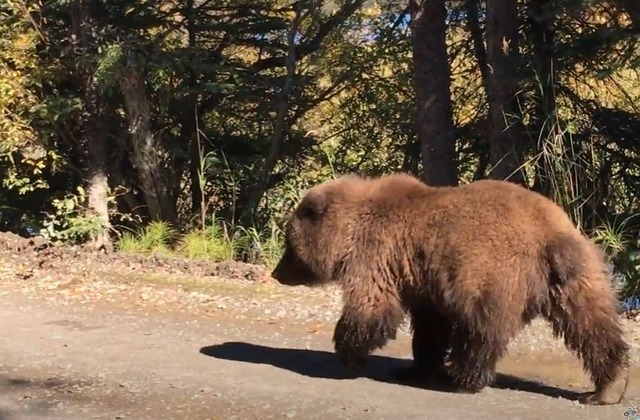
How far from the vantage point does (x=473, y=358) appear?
659cm

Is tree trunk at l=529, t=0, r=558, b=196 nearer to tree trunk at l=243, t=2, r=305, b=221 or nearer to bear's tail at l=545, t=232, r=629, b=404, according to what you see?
tree trunk at l=243, t=2, r=305, b=221

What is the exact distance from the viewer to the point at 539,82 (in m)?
11.4

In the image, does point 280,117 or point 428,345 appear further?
point 280,117

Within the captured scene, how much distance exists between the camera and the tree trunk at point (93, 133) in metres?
14.2

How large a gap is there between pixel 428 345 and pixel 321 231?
4.07 feet

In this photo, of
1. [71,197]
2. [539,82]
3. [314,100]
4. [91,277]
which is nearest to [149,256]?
[91,277]

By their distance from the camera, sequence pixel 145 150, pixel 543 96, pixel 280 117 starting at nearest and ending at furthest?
pixel 543 96 → pixel 145 150 → pixel 280 117

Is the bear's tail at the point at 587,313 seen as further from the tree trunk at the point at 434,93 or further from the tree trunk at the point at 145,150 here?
the tree trunk at the point at 145,150

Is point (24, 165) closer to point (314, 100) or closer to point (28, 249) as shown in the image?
point (28, 249)

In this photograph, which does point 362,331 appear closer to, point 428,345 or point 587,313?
point 428,345

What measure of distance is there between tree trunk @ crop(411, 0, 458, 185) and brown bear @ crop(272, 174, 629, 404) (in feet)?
20.4

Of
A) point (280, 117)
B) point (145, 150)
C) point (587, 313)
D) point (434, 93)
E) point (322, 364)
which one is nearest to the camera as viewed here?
point (587, 313)

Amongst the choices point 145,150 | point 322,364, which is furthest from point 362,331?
point 145,150

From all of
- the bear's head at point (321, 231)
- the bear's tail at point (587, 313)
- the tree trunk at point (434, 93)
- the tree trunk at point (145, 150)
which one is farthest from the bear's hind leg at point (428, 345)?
the tree trunk at point (145, 150)
